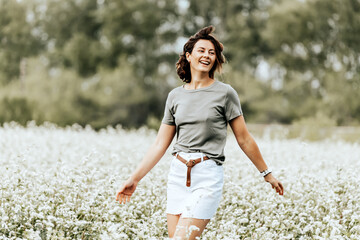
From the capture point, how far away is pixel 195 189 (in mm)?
3676

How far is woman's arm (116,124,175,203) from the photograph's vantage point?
3906 mm

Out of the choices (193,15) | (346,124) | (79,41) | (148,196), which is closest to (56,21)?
(79,41)

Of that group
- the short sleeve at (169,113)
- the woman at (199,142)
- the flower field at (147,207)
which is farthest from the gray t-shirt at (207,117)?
the flower field at (147,207)

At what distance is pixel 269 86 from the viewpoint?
125 ft

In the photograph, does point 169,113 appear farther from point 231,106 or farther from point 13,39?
point 13,39

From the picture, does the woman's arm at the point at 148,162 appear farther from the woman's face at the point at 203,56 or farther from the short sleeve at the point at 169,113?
the woman's face at the point at 203,56

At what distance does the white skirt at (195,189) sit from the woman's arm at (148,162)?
0.28 meters

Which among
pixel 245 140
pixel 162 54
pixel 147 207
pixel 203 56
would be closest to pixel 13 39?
pixel 162 54

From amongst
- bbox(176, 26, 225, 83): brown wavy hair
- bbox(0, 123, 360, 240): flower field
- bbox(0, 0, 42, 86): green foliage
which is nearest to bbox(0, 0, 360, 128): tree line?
bbox(0, 0, 42, 86): green foliage

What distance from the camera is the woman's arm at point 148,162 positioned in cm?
391

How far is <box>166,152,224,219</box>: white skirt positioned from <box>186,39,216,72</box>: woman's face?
27.7 inches

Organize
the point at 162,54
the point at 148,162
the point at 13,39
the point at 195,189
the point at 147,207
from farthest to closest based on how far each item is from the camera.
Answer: the point at 13,39 → the point at 162,54 → the point at 147,207 → the point at 148,162 → the point at 195,189

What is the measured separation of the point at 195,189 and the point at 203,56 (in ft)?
3.44

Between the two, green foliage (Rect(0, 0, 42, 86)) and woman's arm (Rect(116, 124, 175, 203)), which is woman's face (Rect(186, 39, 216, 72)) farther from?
green foliage (Rect(0, 0, 42, 86))
